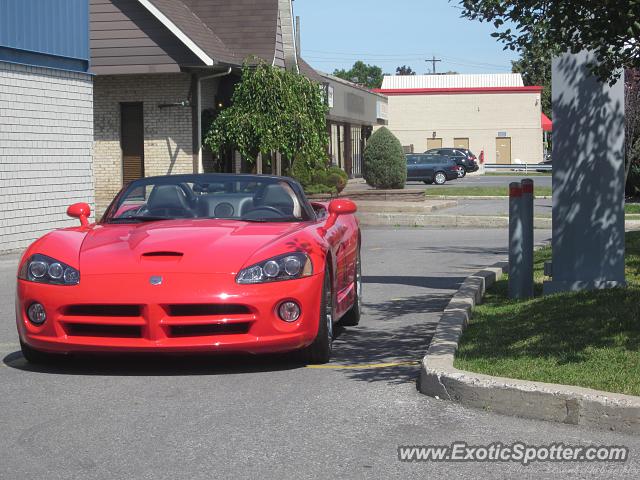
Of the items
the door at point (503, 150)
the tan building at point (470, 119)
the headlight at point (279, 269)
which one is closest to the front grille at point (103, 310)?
the headlight at point (279, 269)

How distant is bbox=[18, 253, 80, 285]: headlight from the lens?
24.3ft

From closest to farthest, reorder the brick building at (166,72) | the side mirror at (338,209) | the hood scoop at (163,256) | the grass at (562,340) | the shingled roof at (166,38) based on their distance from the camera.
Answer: the grass at (562,340), the hood scoop at (163,256), the side mirror at (338,209), the shingled roof at (166,38), the brick building at (166,72)

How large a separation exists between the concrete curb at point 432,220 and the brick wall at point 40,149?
6.61 metres

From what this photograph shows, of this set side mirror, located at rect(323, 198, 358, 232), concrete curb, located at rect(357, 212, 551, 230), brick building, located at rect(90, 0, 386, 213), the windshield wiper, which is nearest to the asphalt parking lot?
side mirror, located at rect(323, 198, 358, 232)

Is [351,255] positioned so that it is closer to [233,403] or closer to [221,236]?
[221,236]

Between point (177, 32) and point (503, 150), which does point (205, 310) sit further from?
point (503, 150)

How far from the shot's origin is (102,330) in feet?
24.1

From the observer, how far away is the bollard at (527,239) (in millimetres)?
10633

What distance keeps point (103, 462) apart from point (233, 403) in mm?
1368

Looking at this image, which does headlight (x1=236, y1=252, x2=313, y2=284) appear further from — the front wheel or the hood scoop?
the front wheel

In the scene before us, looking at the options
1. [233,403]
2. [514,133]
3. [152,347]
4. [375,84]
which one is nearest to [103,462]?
[233,403]

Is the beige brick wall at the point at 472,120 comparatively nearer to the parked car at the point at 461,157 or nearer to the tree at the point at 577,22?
the parked car at the point at 461,157

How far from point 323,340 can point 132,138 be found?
23.1 m

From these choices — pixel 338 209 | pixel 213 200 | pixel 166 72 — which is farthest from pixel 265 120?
pixel 338 209
